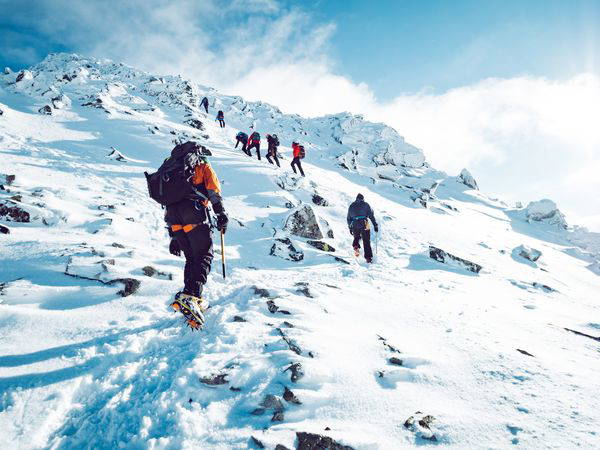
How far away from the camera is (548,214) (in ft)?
107

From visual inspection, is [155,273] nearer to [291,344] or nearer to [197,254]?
[197,254]

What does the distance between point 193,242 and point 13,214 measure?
5371 millimetres

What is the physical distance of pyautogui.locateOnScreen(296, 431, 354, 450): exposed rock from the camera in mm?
2619

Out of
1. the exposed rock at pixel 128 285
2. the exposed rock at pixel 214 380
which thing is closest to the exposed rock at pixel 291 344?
Answer: the exposed rock at pixel 214 380

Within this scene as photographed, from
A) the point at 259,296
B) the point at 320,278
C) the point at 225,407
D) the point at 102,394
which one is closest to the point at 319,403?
the point at 225,407

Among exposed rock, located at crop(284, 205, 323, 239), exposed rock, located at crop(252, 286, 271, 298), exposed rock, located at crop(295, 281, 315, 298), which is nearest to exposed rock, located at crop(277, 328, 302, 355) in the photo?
exposed rock, located at crop(252, 286, 271, 298)

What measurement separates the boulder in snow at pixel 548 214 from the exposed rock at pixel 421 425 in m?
37.2

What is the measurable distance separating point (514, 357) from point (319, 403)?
2.95 metres

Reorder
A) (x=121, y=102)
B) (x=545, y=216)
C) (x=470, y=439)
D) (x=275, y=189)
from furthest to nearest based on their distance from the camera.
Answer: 1. (x=545, y=216)
2. (x=121, y=102)
3. (x=275, y=189)
4. (x=470, y=439)

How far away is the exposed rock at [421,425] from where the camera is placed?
2.81 meters

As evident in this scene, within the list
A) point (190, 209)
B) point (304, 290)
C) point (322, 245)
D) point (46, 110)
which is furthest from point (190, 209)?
point (46, 110)

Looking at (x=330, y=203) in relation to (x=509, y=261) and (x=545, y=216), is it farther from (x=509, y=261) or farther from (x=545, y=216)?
(x=545, y=216)

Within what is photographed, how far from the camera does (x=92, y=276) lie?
203 inches

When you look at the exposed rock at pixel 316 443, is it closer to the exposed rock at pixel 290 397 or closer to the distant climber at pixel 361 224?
the exposed rock at pixel 290 397
